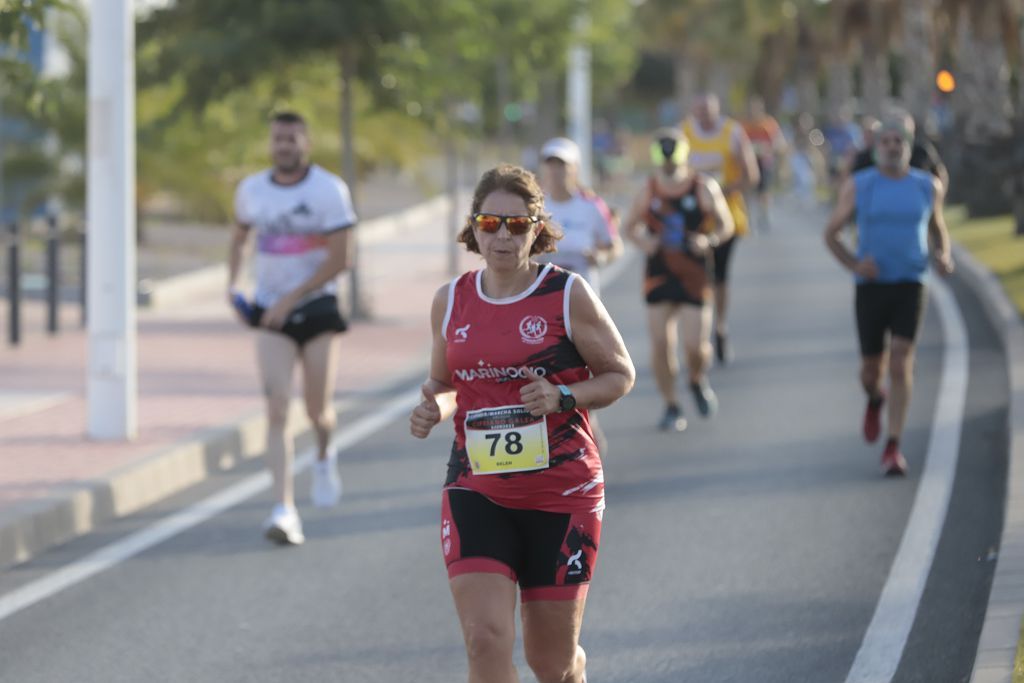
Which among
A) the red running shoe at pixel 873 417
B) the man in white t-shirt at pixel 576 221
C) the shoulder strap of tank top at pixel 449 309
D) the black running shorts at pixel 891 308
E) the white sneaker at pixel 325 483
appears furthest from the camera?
the man in white t-shirt at pixel 576 221

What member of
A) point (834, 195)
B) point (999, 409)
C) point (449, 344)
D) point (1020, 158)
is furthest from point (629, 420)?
point (834, 195)

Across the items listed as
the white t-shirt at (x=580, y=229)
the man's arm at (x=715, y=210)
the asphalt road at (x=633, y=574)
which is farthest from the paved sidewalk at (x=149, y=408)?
the man's arm at (x=715, y=210)

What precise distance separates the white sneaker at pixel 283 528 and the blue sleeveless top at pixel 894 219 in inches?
136

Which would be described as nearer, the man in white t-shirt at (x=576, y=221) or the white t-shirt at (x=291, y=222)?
the white t-shirt at (x=291, y=222)

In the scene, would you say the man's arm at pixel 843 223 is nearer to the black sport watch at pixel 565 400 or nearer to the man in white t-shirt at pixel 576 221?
the man in white t-shirt at pixel 576 221

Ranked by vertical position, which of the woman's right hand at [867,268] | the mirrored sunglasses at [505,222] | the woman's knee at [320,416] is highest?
the mirrored sunglasses at [505,222]

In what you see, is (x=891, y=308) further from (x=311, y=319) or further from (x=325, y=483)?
(x=311, y=319)

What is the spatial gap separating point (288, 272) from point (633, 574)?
217cm

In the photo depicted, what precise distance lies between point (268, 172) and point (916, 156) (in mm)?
4249

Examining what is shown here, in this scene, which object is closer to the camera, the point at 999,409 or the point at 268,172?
the point at 268,172

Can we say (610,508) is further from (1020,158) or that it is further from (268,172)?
(1020,158)

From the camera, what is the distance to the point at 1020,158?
25453mm

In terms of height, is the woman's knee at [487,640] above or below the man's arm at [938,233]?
below

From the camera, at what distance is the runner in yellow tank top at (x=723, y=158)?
15.7 metres
